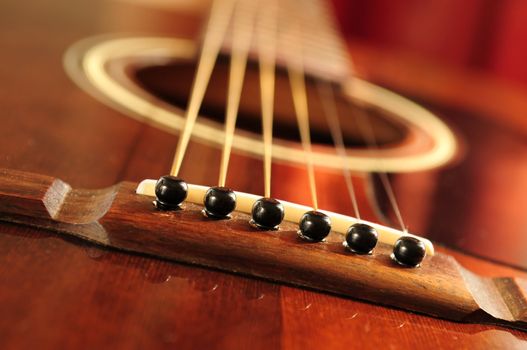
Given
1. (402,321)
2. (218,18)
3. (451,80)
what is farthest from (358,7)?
(402,321)

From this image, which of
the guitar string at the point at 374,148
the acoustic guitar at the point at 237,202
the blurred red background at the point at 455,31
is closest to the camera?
the acoustic guitar at the point at 237,202

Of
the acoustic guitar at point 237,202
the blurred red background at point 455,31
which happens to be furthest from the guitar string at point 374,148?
the blurred red background at point 455,31

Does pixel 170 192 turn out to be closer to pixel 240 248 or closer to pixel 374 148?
pixel 240 248

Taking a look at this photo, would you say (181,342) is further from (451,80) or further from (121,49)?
(451,80)

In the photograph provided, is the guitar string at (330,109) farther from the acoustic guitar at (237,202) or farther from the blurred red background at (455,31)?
the blurred red background at (455,31)

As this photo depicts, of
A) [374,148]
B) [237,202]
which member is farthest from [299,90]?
[237,202]
